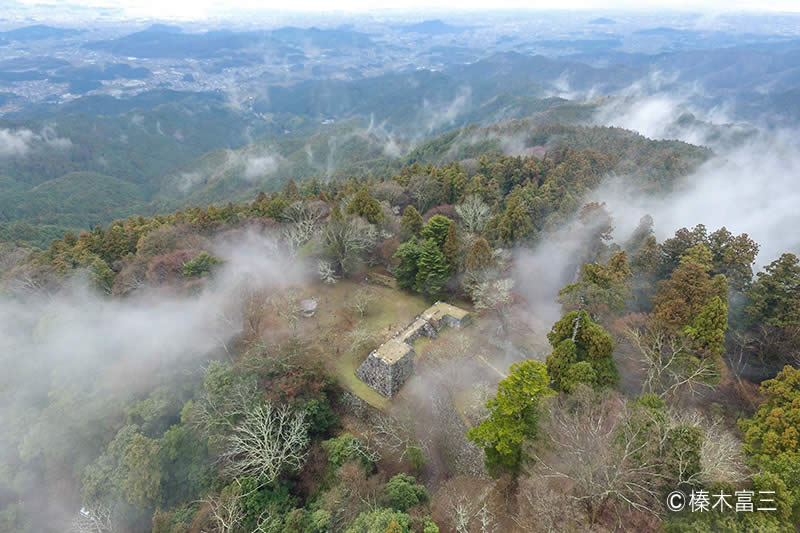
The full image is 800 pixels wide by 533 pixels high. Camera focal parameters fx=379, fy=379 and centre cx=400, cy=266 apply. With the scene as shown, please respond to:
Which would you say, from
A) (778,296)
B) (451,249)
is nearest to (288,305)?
(451,249)

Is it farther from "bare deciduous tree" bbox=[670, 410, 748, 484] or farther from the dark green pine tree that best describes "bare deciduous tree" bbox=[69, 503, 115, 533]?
"bare deciduous tree" bbox=[670, 410, 748, 484]

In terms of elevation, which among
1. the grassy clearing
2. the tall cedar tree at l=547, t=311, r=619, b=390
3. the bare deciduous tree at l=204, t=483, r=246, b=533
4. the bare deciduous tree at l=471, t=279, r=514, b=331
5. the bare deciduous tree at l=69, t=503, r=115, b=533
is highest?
the tall cedar tree at l=547, t=311, r=619, b=390

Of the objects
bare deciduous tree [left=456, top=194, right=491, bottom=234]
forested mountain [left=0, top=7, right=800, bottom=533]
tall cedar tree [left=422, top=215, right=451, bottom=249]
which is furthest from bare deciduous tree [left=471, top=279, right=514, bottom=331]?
bare deciduous tree [left=456, top=194, right=491, bottom=234]

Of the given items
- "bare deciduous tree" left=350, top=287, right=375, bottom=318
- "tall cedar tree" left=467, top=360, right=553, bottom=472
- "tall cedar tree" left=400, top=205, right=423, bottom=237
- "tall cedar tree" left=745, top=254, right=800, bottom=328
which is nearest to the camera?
"tall cedar tree" left=467, top=360, right=553, bottom=472

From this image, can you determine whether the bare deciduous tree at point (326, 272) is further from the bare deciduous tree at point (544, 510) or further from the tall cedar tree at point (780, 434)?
the tall cedar tree at point (780, 434)

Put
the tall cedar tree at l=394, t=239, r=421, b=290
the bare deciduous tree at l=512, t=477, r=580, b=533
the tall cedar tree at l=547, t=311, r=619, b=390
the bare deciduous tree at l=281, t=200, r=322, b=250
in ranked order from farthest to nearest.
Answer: the bare deciduous tree at l=281, t=200, r=322, b=250 < the tall cedar tree at l=394, t=239, r=421, b=290 < the tall cedar tree at l=547, t=311, r=619, b=390 < the bare deciduous tree at l=512, t=477, r=580, b=533

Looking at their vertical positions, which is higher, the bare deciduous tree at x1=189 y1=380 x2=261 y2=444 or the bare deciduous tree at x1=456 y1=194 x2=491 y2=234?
the bare deciduous tree at x1=456 y1=194 x2=491 y2=234

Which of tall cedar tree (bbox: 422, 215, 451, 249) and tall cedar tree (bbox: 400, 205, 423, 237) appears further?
tall cedar tree (bbox: 400, 205, 423, 237)
